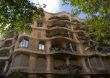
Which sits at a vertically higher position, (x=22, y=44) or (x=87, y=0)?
(x=22, y=44)

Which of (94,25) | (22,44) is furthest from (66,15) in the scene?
(94,25)

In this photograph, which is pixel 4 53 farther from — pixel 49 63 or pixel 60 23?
pixel 60 23

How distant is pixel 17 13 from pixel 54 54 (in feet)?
60.2

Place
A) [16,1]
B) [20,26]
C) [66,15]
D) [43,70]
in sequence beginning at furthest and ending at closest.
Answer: [66,15] → [43,70] → [20,26] → [16,1]

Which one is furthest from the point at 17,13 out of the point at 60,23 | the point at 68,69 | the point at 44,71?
the point at 60,23

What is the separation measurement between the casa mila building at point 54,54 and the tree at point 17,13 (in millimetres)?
12248

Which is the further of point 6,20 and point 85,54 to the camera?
point 85,54

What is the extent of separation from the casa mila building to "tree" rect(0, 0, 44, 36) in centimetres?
1225

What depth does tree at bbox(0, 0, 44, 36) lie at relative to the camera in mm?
12536

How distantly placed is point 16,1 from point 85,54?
832 inches

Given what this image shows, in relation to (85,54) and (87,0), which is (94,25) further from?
(85,54)

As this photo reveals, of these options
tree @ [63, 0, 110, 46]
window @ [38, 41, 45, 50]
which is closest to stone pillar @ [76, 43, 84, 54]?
window @ [38, 41, 45, 50]

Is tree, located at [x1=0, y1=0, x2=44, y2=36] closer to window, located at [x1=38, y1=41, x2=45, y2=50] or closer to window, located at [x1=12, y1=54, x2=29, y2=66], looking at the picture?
window, located at [x1=12, y1=54, x2=29, y2=66]

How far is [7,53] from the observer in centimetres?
3375
